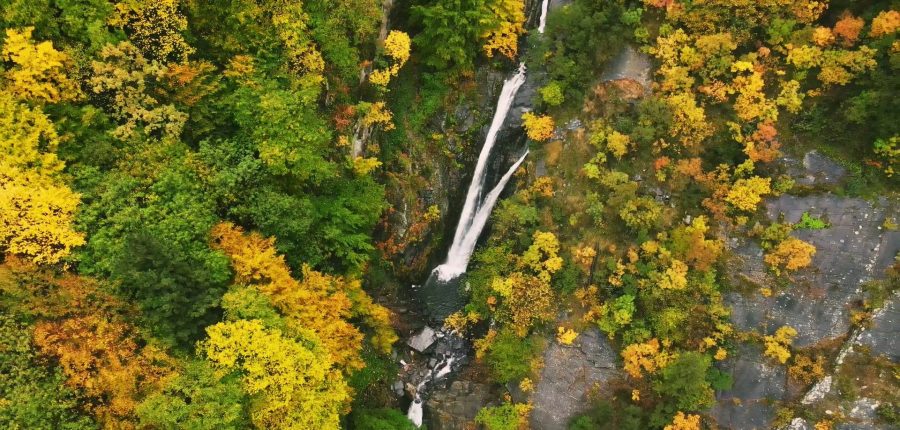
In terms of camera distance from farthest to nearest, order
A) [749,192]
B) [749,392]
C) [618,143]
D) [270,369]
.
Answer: [618,143] → [749,192] → [749,392] → [270,369]

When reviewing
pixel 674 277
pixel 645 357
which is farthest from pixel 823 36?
pixel 645 357

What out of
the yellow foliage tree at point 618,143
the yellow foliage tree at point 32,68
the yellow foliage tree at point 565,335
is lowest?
the yellow foliage tree at point 565,335

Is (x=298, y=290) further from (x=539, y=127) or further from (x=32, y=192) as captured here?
(x=539, y=127)

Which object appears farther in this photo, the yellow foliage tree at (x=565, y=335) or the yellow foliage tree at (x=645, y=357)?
the yellow foliage tree at (x=565, y=335)

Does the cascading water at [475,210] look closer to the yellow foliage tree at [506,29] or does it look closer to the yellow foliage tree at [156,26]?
the yellow foliage tree at [506,29]

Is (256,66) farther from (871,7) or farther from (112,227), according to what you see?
(871,7)

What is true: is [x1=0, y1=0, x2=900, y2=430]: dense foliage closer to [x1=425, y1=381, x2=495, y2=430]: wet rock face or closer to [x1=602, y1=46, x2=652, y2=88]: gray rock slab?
[x1=602, y1=46, x2=652, y2=88]: gray rock slab

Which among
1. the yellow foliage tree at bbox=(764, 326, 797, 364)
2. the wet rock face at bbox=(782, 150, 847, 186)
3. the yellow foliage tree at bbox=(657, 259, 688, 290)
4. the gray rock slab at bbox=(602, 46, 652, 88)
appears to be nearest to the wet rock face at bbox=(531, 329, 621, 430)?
the yellow foliage tree at bbox=(657, 259, 688, 290)

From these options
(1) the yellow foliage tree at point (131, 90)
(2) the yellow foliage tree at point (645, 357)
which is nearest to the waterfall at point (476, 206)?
(2) the yellow foliage tree at point (645, 357)
